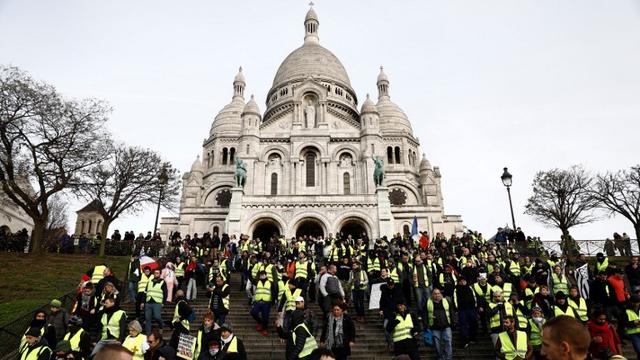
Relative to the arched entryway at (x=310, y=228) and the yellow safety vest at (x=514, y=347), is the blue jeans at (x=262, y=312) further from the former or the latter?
the arched entryway at (x=310, y=228)

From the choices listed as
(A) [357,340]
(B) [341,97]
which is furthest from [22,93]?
(B) [341,97]

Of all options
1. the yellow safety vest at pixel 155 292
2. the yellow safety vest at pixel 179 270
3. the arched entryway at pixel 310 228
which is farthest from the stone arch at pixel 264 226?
the yellow safety vest at pixel 155 292

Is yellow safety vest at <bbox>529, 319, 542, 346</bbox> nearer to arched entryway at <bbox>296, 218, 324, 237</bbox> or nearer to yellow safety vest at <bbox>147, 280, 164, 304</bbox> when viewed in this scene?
yellow safety vest at <bbox>147, 280, 164, 304</bbox>

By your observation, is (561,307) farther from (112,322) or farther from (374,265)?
(112,322)

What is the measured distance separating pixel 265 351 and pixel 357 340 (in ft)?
8.06

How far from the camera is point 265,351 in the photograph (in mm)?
10906

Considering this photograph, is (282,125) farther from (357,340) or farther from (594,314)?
(594,314)

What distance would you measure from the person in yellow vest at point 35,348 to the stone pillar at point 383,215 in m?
23.7

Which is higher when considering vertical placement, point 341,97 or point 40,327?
point 341,97

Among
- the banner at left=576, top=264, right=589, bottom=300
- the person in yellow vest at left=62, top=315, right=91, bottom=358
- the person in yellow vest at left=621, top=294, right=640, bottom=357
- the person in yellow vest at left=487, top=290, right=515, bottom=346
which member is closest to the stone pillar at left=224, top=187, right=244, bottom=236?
the person in yellow vest at left=62, top=315, right=91, bottom=358

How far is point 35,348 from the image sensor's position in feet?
25.3

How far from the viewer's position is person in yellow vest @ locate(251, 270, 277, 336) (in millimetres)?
11812

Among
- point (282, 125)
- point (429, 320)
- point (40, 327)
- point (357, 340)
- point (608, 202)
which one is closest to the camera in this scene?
point (40, 327)

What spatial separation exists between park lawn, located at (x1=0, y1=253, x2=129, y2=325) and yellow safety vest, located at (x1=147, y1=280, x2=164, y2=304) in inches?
212
